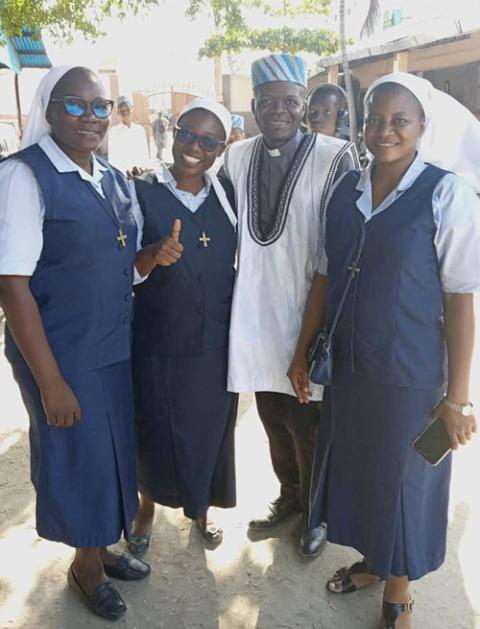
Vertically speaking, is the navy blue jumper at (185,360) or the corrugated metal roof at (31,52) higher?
the corrugated metal roof at (31,52)

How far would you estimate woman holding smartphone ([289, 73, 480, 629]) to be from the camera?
1.77 m

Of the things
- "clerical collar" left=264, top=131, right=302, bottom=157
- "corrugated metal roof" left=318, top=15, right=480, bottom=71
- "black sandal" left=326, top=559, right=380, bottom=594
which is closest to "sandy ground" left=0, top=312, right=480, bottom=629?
"black sandal" left=326, top=559, right=380, bottom=594

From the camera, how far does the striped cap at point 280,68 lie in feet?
7.52

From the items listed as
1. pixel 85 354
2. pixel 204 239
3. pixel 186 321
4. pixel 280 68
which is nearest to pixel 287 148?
pixel 280 68

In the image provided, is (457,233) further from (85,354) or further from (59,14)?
(59,14)

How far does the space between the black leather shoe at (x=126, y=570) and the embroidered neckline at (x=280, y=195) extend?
153 centimetres

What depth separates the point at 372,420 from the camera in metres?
2.02

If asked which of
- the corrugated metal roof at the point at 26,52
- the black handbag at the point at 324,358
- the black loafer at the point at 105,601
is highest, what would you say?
the corrugated metal roof at the point at 26,52

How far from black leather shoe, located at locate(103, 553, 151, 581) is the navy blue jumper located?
286 millimetres

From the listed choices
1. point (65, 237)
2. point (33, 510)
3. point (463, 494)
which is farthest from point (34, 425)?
point (463, 494)

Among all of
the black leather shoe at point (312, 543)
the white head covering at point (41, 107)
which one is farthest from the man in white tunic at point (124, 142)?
the black leather shoe at point (312, 543)

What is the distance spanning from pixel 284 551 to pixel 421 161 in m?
1.86

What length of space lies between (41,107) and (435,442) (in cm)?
177

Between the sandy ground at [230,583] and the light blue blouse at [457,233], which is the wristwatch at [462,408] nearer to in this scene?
the light blue blouse at [457,233]
